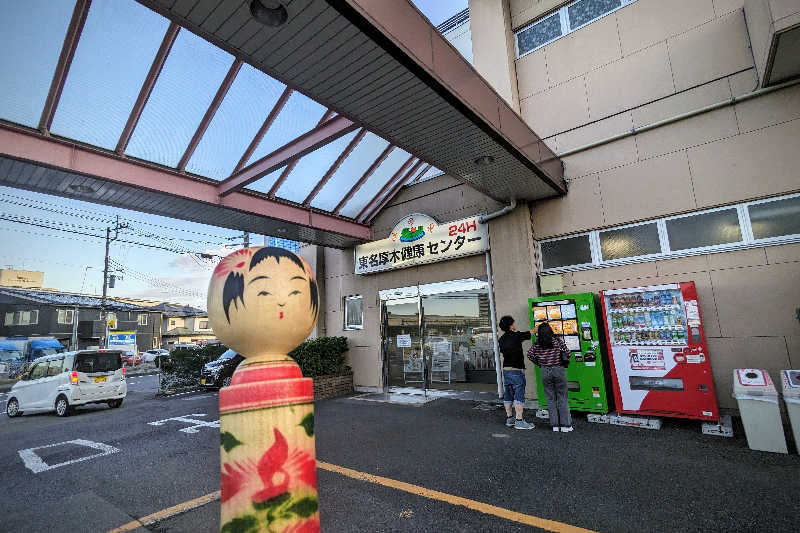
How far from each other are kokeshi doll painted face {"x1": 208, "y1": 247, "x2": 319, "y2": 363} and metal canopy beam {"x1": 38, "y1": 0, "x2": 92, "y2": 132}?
4.76 meters

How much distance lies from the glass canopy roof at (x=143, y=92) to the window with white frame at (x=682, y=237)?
179 inches

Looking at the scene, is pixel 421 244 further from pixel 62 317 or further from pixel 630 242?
pixel 62 317

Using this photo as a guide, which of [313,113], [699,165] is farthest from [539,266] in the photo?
[313,113]

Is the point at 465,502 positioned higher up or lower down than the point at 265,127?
lower down

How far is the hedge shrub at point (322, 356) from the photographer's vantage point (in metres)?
9.38

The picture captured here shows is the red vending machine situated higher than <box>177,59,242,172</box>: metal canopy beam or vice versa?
<box>177,59,242,172</box>: metal canopy beam

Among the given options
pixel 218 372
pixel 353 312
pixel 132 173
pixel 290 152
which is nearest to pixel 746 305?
pixel 290 152

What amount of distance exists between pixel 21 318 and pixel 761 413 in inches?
1483

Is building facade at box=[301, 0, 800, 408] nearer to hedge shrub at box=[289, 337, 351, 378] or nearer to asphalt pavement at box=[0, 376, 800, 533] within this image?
asphalt pavement at box=[0, 376, 800, 533]

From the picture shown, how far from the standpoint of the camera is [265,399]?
52.6 inches

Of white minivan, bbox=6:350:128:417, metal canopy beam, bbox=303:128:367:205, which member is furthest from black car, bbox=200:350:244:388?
metal canopy beam, bbox=303:128:367:205

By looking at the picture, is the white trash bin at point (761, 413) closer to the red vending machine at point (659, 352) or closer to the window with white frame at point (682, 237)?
the red vending machine at point (659, 352)

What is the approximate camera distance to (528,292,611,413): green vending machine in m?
5.87

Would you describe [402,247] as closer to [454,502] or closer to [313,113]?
[313,113]
